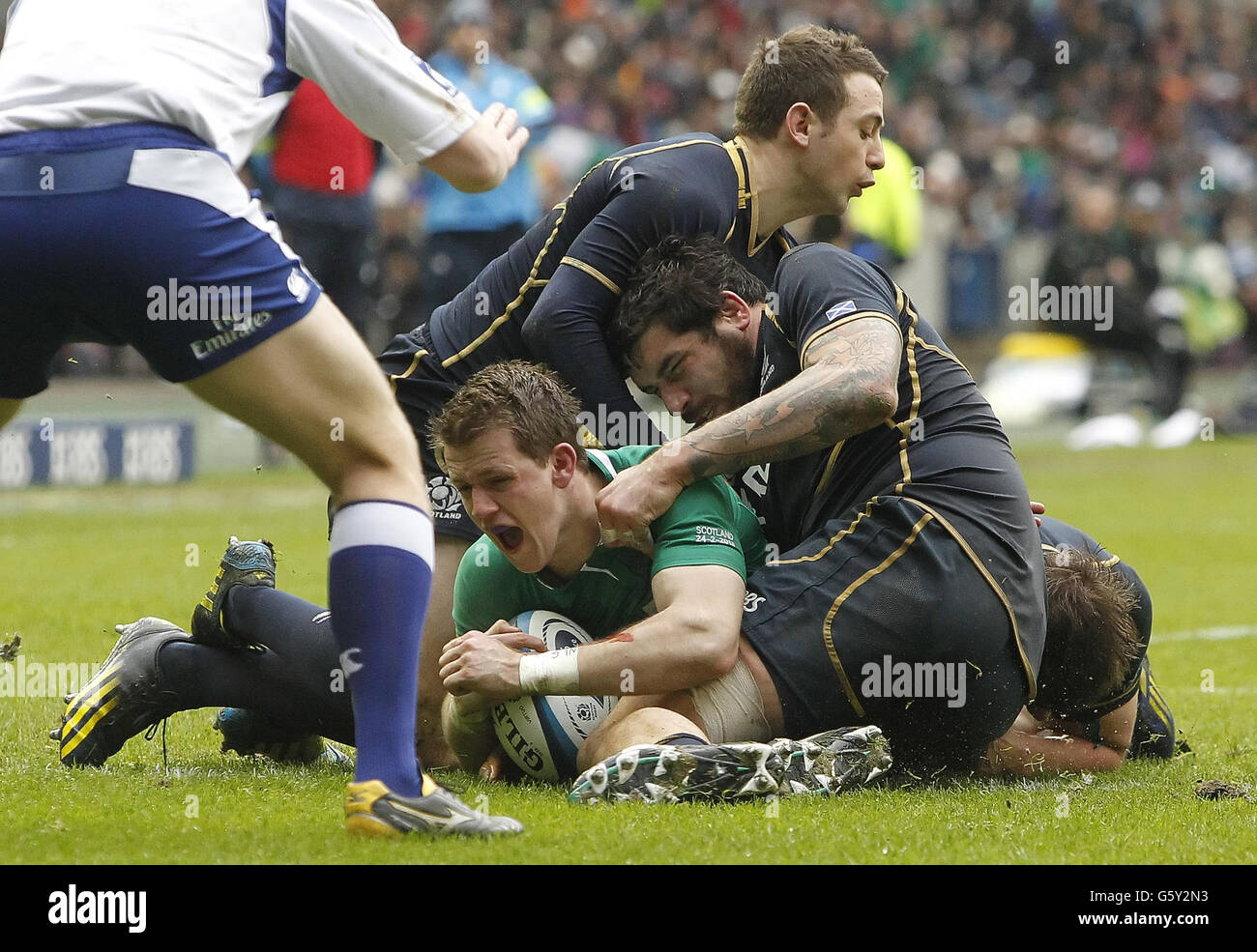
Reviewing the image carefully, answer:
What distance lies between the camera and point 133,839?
3299 mm

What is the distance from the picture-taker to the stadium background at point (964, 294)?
5.28 meters

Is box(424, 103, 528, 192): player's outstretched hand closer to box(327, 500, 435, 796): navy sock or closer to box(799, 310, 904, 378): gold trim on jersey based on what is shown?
box(327, 500, 435, 796): navy sock

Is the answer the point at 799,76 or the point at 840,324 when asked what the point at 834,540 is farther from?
the point at 799,76

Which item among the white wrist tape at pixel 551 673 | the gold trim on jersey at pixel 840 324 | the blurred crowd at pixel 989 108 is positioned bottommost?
the white wrist tape at pixel 551 673

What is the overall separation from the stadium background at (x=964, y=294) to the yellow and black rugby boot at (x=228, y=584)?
0.36m

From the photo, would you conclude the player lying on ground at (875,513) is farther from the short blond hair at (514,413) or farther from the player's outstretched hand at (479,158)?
the player's outstretched hand at (479,158)

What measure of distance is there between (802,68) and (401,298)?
11.7 metres

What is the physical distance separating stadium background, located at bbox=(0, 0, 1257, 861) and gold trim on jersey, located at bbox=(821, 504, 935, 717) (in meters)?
0.31

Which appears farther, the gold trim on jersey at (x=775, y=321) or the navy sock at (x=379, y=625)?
the gold trim on jersey at (x=775, y=321)

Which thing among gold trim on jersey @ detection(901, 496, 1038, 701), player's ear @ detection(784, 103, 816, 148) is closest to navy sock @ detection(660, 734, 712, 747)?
gold trim on jersey @ detection(901, 496, 1038, 701)

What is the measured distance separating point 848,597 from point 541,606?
79 cm

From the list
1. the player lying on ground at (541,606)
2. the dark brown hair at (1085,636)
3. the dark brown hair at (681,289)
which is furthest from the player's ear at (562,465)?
the dark brown hair at (1085,636)

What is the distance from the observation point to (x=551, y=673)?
3846 millimetres
